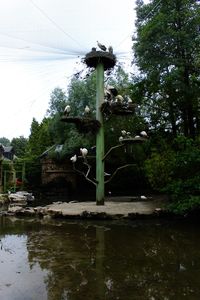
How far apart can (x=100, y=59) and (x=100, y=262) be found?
884cm

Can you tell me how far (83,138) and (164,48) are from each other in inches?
303

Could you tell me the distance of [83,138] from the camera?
72.6 ft

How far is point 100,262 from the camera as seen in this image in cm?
559

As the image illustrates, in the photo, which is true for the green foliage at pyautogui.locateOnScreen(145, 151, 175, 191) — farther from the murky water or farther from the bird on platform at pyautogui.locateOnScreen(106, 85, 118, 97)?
the murky water

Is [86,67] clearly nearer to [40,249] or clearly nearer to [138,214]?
[138,214]

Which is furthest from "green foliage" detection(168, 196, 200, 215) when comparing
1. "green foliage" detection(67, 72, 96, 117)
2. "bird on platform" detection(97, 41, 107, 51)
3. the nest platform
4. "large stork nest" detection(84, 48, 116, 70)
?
"green foliage" detection(67, 72, 96, 117)

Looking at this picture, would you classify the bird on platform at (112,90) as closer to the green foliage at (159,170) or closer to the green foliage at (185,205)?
the green foliage at (159,170)

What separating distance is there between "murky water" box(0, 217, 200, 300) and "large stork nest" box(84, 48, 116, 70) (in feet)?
20.5

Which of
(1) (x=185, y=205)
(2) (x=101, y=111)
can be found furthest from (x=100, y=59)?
(1) (x=185, y=205)

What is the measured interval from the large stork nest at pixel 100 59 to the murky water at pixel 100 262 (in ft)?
20.5

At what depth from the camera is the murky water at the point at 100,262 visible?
4.18 m

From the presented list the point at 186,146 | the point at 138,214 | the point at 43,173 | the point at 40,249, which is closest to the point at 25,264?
the point at 40,249

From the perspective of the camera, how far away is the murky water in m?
4.18

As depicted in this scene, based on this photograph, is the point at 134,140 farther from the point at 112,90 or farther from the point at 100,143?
the point at 112,90
